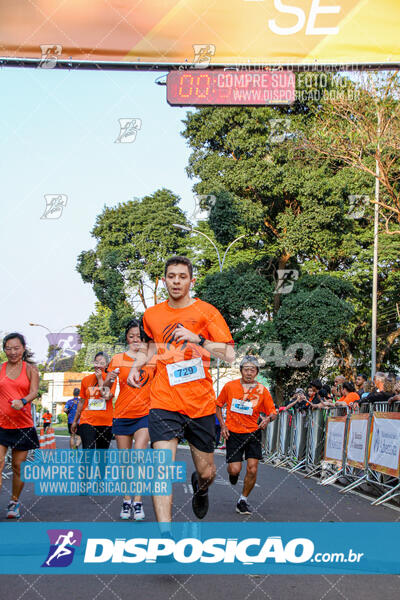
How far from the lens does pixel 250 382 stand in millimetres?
9250

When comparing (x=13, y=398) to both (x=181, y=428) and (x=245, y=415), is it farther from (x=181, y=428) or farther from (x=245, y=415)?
(x=181, y=428)

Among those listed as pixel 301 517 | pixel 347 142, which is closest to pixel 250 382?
pixel 301 517

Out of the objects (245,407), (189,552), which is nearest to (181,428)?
(189,552)

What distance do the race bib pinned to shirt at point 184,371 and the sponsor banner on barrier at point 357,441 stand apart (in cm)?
640

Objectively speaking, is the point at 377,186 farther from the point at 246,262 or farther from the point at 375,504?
the point at 375,504

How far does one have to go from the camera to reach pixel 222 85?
1612 centimetres

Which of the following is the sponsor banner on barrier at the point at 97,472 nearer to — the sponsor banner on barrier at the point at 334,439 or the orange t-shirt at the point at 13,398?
the orange t-shirt at the point at 13,398

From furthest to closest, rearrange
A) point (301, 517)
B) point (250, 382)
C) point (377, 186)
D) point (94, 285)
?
1. point (94, 285)
2. point (377, 186)
3. point (250, 382)
4. point (301, 517)

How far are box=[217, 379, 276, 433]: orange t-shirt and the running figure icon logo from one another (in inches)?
123

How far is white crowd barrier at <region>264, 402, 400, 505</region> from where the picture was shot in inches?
396

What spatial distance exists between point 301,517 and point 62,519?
2.41 meters

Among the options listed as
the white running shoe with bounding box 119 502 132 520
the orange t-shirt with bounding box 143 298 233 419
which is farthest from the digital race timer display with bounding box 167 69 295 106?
the orange t-shirt with bounding box 143 298 233 419

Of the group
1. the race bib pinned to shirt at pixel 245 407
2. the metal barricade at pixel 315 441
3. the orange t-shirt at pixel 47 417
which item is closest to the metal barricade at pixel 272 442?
the metal barricade at pixel 315 441

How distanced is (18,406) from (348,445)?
20.8 feet
